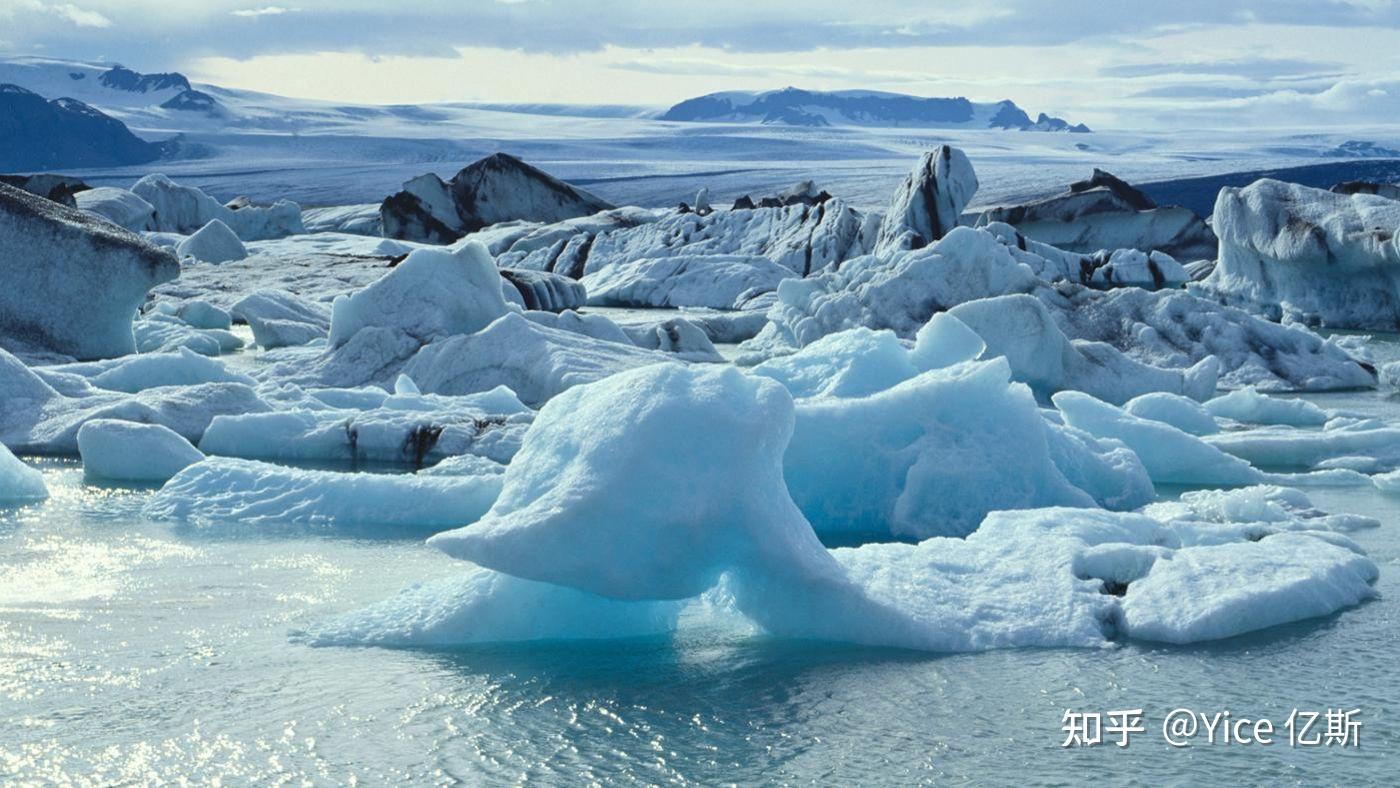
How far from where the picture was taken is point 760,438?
4418 mm

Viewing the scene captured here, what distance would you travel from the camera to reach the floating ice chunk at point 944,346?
8359 mm

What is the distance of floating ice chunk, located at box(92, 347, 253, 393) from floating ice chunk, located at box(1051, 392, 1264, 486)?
517 centimetres

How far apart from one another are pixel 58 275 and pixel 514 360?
4.35m

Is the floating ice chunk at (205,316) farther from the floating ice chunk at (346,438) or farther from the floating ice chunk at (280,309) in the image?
the floating ice chunk at (346,438)

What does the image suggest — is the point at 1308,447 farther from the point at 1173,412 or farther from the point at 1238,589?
the point at 1238,589

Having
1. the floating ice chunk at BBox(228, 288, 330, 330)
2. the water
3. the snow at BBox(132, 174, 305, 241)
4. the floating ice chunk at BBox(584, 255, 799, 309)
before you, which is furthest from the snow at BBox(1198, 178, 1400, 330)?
the snow at BBox(132, 174, 305, 241)

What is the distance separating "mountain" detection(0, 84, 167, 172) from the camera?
62031mm

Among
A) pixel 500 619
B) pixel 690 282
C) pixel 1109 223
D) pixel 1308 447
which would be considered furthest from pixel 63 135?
pixel 500 619

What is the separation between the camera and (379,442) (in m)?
8.06

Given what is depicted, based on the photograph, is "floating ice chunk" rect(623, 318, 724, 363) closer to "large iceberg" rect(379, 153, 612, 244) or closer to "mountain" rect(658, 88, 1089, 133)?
"large iceberg" rect(379, 153, 612, 244)

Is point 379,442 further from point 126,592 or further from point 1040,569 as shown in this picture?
point 1040,569

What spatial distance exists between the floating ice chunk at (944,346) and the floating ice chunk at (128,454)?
3.69m

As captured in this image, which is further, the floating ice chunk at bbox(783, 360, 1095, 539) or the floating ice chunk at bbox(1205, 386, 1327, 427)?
the floating ice chunk at bbox(1205, 386, 1327, 427)

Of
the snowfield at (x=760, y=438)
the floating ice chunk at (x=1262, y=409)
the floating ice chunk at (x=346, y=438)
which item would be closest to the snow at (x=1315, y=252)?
the snowfield at (x=760, y=438)
